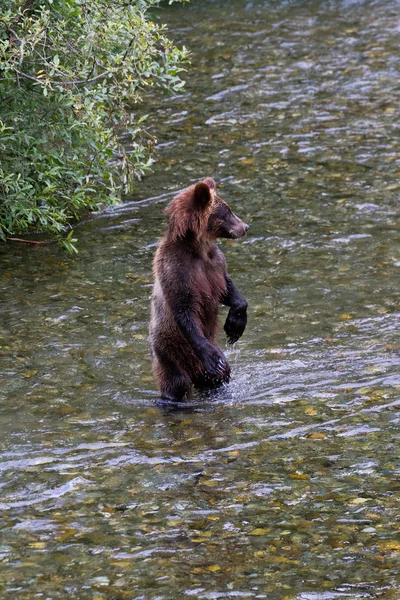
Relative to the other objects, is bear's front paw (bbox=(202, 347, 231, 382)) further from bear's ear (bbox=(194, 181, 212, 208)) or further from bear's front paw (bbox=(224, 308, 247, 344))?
bear's ear (bbox=(194, 181, 212, 208))

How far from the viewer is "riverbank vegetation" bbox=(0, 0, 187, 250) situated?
10539 millimetres

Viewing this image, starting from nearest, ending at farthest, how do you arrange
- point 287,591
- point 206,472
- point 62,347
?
point 287,591
point 206,472
point 62,347

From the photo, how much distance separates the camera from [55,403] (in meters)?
8.05

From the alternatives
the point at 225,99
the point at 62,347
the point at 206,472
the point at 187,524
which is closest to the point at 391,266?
the point at 62,347

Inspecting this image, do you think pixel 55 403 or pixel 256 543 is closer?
pixel 256 543

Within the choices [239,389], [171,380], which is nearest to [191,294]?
[171,380]

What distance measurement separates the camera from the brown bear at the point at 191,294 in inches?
304

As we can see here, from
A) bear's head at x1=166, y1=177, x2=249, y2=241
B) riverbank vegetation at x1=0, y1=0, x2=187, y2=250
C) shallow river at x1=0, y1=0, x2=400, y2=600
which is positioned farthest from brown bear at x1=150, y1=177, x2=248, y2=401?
riverbank vegetation at x1=0, y1=0, x2=187, y2=250

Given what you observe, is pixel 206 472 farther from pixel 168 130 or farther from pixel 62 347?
pixel 168 130

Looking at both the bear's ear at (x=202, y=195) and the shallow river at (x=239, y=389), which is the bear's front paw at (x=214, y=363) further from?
the bear's ear at (x=202, y=195)

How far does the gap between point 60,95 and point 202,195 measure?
3.50m

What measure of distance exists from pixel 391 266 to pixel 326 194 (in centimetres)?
234

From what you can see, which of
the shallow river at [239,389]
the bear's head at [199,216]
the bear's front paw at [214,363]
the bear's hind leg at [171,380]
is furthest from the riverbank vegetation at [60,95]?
the bear's front paw at [214,363]

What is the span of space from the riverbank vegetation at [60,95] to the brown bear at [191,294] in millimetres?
3010
